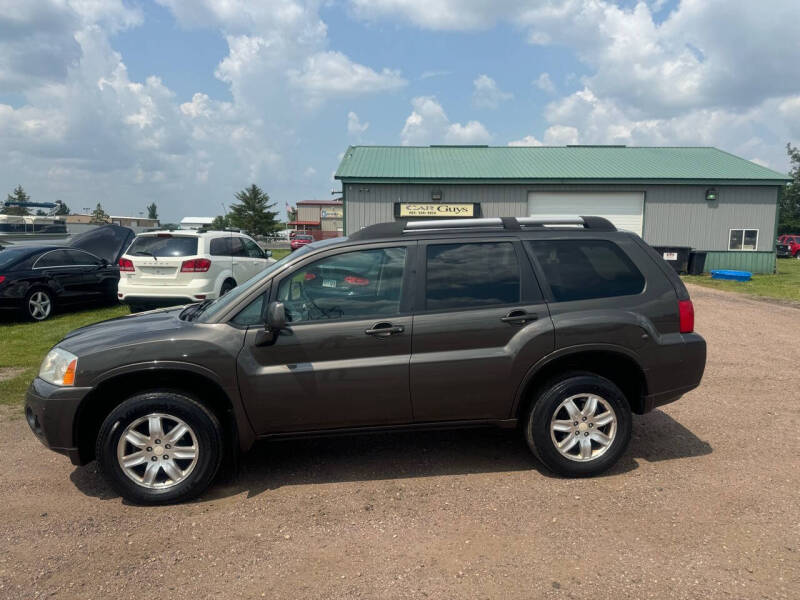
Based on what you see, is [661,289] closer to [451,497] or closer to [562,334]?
[562,334]

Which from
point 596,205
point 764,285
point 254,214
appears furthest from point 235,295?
point 254,214

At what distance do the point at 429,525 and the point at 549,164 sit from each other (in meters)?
22.3

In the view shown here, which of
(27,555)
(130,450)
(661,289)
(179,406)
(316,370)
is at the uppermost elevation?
(661,289)

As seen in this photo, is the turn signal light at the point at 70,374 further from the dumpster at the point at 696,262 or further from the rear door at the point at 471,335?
the dumpster at the point at 696,262

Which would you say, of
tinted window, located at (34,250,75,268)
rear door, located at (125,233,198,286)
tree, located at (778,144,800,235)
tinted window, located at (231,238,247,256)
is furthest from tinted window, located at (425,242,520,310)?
tree, located at (778,144,800,235)

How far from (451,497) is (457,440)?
1047 millimetres

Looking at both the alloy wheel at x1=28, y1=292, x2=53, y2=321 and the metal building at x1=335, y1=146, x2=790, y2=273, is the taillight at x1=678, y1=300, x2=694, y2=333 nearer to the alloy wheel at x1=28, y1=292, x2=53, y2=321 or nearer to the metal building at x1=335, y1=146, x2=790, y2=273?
the alloy wheel at x1=28, y1=292, x2=53, y2=321

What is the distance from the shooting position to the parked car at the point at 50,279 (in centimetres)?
1023

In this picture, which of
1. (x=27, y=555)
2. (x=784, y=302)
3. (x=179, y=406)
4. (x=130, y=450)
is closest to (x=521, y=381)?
(x=179, y=406)

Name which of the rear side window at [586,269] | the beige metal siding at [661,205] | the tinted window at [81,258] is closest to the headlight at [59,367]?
the rear side window at [586,269]

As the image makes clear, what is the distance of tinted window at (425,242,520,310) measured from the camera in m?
3.98

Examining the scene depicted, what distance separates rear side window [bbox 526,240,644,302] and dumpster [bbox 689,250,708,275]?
64.0 ft

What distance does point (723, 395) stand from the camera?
6.01m

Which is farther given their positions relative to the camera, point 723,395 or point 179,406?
point 723,395
